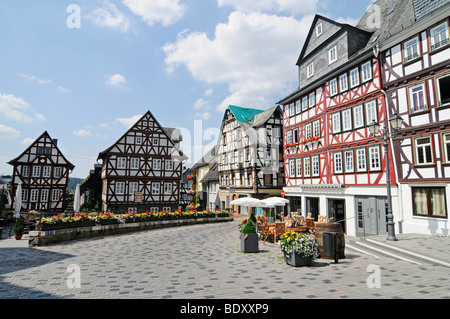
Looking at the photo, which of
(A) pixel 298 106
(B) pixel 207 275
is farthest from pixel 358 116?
(B) pixel 207 275

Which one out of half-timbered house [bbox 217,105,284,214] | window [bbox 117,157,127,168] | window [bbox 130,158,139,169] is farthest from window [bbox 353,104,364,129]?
window [bbox 117,157,127,168]

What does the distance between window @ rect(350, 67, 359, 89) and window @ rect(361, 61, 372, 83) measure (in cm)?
38

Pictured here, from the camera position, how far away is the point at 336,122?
18.6m

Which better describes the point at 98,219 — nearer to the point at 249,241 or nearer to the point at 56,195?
the point at 249,241

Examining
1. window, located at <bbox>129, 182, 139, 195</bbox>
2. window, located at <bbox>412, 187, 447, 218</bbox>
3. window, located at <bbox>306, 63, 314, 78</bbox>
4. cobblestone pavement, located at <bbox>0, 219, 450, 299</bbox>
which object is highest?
window, located at <bbox>306, 63, 314, 78</bbox>

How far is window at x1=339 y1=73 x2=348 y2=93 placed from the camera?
1794 cm

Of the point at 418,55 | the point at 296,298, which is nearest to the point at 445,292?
the point at 296,298

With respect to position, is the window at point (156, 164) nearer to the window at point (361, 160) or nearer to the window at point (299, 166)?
the window at point (299, 166)

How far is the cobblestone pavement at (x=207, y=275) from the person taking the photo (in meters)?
6.34

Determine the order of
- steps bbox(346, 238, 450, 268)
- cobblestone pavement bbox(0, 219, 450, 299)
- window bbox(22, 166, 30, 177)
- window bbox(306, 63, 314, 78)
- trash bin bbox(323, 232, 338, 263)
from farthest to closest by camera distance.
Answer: window bbox(22, 166, 30, 177), window bbox(306, 63, 314, 78), trash bin bbox(323, 232, 338, 263), steps bbox(346, 238, 450, 268), cobblestone pavement bbox(0, 219, 450, 299)

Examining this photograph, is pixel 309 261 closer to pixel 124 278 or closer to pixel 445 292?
pixel 445 292

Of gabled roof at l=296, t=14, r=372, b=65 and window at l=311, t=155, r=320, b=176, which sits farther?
window at l=311, t=155, r=320, b=176

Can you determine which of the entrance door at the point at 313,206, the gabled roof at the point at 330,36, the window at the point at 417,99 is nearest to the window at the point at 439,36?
the window at the point at 417,99

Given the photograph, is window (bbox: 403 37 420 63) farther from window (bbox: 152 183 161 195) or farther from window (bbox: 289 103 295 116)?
window (bbox: 152 183 161 195)
